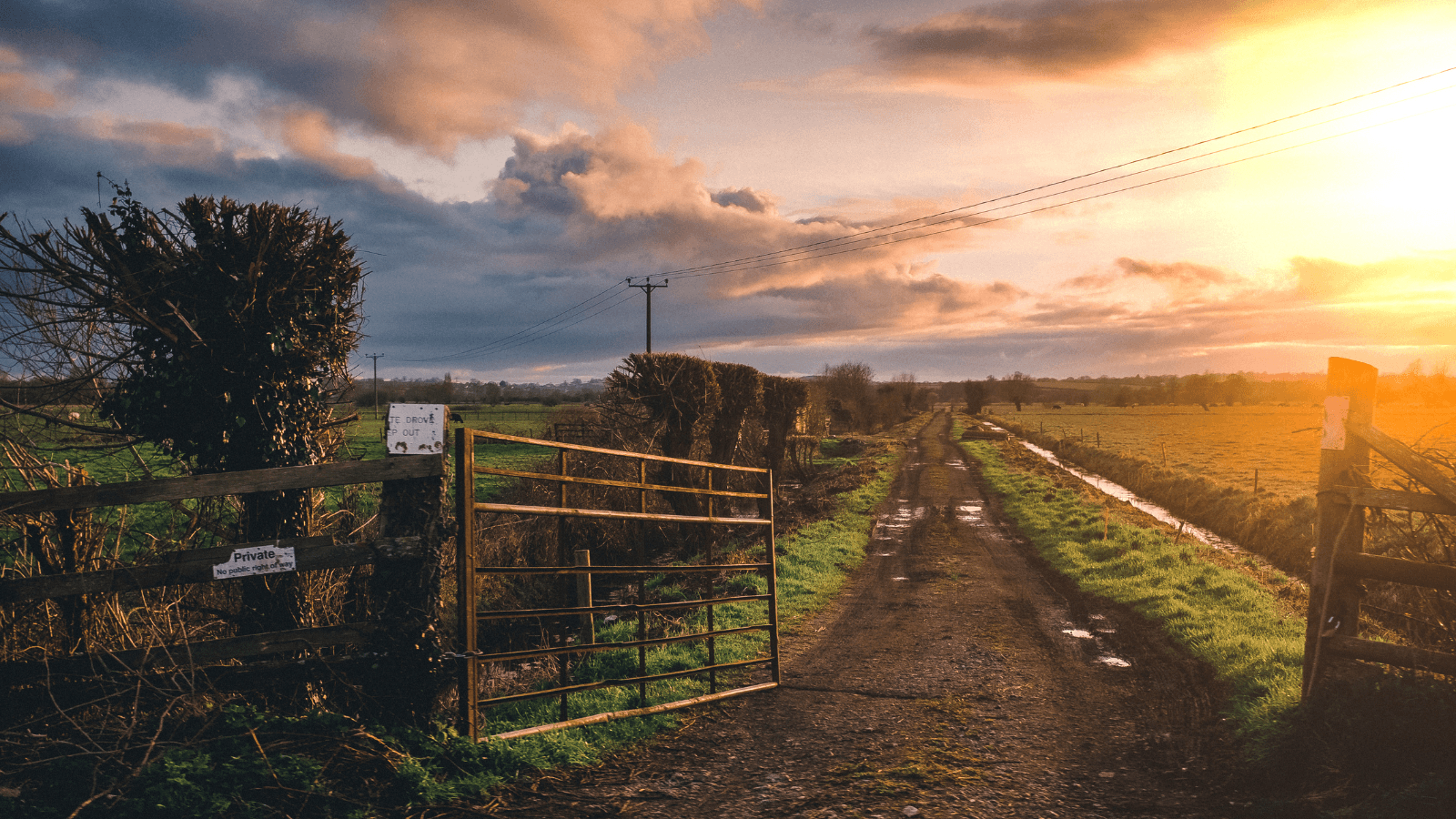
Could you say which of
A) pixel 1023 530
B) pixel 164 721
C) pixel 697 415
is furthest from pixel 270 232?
pixel 1023 530

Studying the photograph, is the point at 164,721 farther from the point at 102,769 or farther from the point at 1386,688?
the point at 1386,688

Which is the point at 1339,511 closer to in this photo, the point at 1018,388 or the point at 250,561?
the point at 250,561

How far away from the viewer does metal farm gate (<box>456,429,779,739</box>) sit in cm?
473

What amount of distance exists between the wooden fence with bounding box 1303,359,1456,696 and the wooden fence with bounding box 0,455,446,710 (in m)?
6.64

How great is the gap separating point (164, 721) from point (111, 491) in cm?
137

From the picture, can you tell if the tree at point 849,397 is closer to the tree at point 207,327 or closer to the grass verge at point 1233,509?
the grass verge at point 1233,509

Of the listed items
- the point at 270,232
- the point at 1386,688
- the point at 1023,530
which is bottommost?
the point at 1023,530

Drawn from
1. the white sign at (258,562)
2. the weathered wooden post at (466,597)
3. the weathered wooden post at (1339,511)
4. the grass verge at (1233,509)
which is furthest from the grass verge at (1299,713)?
the white sign at (258,562)

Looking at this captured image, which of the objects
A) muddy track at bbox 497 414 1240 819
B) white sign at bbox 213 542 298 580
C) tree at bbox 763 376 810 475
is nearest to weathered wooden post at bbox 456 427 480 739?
muddy track at bbox 497 414 1240 819

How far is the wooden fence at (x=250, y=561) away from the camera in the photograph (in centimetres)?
388

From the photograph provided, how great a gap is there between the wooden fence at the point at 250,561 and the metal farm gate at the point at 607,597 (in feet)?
0.95

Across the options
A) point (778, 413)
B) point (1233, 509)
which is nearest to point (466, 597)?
point (1233, 509)

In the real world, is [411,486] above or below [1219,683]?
above

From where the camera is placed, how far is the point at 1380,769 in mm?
4250
